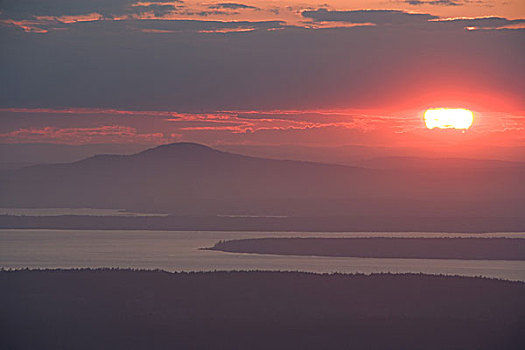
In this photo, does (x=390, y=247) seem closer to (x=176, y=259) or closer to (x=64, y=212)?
(x=176, y=259)

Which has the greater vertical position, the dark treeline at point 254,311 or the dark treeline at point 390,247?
the dark treeline at point 390,247

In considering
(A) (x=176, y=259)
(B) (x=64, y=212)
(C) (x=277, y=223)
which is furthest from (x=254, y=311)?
(B) (x=64, y=212)

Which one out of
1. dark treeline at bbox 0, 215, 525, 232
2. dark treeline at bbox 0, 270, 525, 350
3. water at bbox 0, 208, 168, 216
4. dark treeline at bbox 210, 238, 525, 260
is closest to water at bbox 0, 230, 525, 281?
dark treeline at bbox 210, 238, 525, 260

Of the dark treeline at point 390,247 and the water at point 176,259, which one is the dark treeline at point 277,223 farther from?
the dark treeline at point 390,247

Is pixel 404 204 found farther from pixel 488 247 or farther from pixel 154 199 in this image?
pixel 488 247

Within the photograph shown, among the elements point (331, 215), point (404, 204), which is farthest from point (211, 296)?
point (404, 204)

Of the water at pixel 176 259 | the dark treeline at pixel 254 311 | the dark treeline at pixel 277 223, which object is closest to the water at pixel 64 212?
the dark treeline at pixel 277 223
